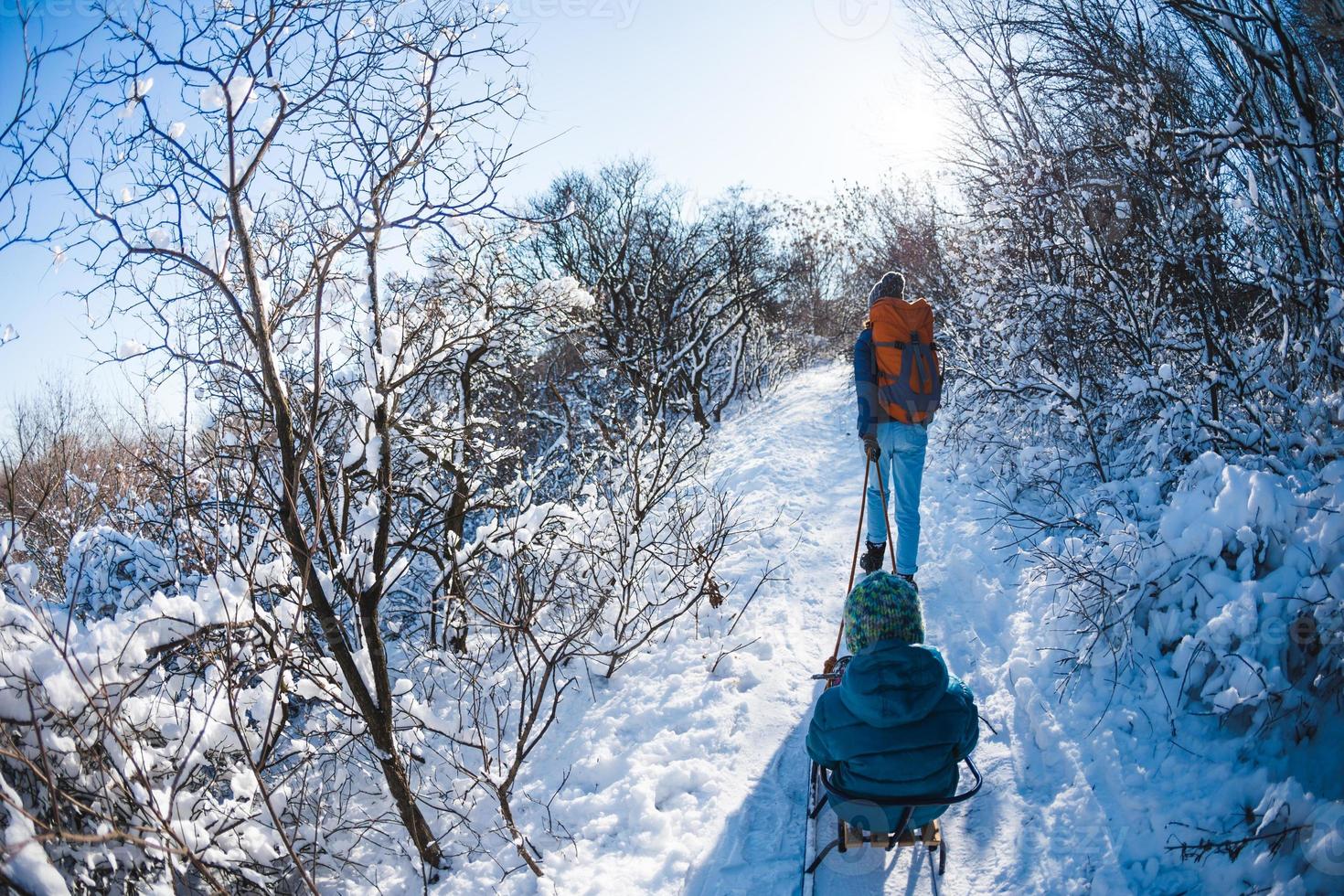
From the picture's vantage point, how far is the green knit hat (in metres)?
2.72

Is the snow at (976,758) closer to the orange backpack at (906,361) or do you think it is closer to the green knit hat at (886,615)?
the green knit hat at (886,615)

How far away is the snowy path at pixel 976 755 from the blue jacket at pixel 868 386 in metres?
1.52

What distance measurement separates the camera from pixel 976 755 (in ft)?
11.2

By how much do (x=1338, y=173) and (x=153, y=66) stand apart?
5550 mm

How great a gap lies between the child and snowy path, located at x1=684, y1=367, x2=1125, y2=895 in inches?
17.2

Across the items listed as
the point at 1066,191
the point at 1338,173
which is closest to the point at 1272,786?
the point at 1338,173

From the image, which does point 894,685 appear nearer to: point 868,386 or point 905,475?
point 905,475

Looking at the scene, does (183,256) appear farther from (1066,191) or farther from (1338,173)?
(1066,191)

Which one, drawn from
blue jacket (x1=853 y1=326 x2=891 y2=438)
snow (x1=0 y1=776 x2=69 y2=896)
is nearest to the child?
blue jacket (x1=853 y1=326 x2=891 y2=438)

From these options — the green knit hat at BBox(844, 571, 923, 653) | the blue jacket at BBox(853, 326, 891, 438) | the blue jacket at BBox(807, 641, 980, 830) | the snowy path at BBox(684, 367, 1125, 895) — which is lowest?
the snowy path at BBox(684, 367, 1125, 895)

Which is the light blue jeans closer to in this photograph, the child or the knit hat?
the knit hat

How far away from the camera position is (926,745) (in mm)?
2537

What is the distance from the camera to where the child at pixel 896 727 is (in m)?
2.53

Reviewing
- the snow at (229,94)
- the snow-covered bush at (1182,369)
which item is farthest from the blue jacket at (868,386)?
the snow at (229,94)
